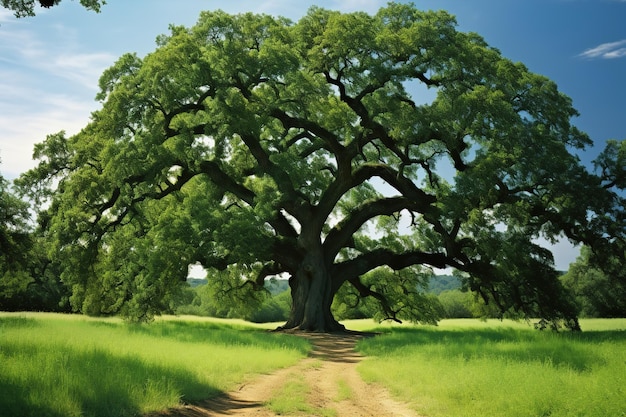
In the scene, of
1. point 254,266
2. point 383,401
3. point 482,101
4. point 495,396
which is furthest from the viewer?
point 254,266

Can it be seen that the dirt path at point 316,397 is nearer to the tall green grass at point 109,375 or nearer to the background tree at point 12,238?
the tall green grass at point 109,375

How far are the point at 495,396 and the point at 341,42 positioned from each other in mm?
20458

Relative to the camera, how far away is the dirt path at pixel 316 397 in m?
8.71

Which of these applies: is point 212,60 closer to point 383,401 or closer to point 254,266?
point 254,266

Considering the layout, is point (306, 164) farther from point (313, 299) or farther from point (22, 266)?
point (22, 266)

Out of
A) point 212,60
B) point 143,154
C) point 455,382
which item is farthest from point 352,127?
point 455,382

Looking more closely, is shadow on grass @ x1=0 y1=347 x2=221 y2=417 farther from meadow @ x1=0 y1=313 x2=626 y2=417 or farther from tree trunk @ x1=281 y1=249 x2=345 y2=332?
tree trunk @ x1=281 y1=249 x2=345 y2=332

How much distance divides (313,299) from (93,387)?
2265 cm

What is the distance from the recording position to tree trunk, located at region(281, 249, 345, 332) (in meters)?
29.8

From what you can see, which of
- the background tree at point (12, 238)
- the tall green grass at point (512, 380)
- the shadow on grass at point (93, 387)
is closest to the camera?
the shadow on grass at point (93, 387)

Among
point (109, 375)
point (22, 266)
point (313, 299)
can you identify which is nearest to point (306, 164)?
point (313, 299)

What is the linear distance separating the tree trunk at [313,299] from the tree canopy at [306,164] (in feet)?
0.37

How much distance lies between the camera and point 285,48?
27094 mm

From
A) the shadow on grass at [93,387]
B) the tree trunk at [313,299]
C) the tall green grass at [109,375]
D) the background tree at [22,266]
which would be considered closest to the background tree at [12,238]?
the background tree at [22,266]
